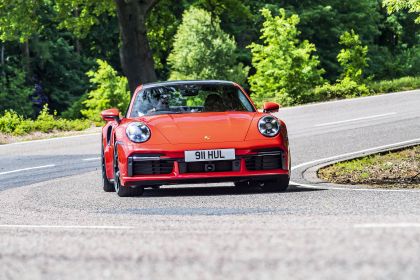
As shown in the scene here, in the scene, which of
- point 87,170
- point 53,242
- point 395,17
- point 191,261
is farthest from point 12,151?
point 395,17

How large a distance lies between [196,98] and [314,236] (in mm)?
6604

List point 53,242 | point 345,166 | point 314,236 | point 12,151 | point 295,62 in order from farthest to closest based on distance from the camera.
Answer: point 295,62 → point 12,151 → point 345,166 → point 53,242 → point 314,236

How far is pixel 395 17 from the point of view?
64812mm

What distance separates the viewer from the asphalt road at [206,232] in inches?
189

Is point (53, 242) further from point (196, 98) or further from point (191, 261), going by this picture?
point (196, 98)

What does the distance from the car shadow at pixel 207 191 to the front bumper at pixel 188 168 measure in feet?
0.96

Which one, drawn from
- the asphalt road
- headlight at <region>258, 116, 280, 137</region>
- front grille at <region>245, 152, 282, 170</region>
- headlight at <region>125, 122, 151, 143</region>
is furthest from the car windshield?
front grille at <region>245, 152, 282, 170</region>

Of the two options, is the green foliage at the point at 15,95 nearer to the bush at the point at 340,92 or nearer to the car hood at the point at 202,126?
the bush at the point at 340,92

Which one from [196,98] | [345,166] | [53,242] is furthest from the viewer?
[345,166]

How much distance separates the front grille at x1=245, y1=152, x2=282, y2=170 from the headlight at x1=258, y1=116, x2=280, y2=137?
0.26 metres

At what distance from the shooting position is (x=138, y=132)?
1133 centimetres

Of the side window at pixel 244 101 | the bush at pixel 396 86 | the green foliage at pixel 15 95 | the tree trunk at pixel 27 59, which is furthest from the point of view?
the tree trunk at pixel 27 59

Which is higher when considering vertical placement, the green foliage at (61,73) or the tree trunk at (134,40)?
the tree trunk at (134,40)

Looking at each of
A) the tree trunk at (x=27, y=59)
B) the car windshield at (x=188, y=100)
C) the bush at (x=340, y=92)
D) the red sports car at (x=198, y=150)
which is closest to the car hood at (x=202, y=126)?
the red sports car at (x=198, y=150)
